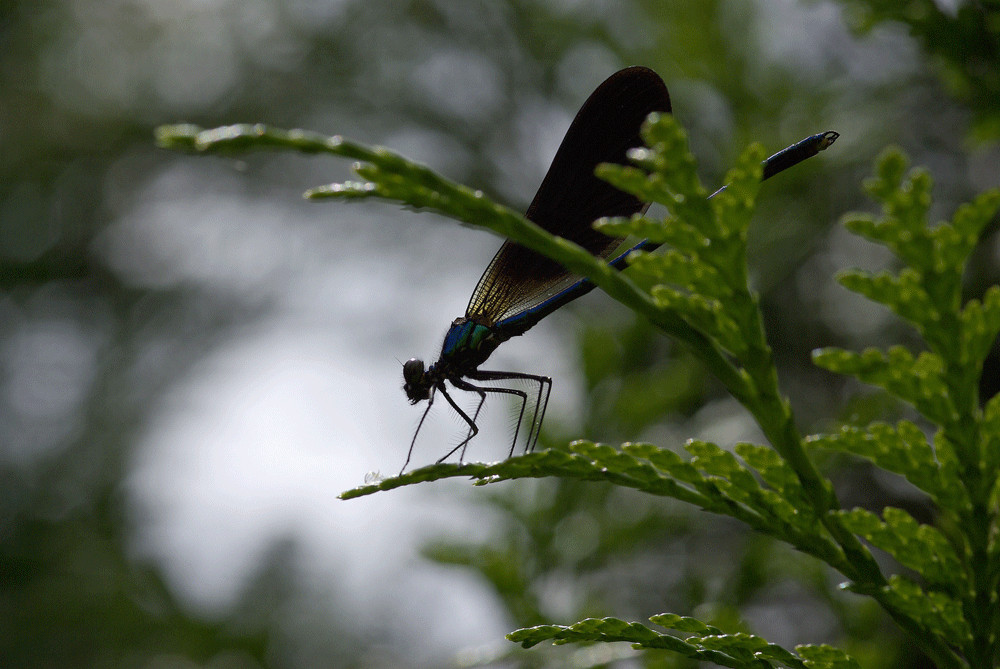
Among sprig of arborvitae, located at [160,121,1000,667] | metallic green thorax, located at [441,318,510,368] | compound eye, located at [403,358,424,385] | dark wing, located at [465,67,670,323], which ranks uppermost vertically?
dark wing, located at [465,67,670,323]

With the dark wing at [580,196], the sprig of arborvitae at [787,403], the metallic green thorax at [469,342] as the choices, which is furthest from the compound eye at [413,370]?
the sprig of arborvitae at [787,403]

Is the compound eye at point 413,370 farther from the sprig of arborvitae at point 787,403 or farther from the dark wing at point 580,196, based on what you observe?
the sprig of arborvitae at point 787,403

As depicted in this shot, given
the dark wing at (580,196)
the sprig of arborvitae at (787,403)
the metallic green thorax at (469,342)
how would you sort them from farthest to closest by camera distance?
the metallic green thorax at (469,342) → the dark wing at (580,196) → the sprig of arborvitae at (787,403)

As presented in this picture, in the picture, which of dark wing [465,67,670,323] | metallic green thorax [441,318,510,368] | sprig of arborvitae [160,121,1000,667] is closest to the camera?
sprig of arborvitae [160,121,1000,667]

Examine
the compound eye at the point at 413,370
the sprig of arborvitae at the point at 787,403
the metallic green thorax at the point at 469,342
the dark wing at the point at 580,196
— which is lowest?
the sprig of arborvitae at the point at 787,403

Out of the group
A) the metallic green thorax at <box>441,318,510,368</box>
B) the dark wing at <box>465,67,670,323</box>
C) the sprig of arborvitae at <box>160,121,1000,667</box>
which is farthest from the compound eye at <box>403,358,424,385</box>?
the sprig of arborvitae at <box>160,121,1000,667</box>

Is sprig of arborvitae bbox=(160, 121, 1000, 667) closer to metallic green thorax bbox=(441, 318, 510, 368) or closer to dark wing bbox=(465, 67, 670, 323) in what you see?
dark wing bbox=(465, 67, 670, 323)
